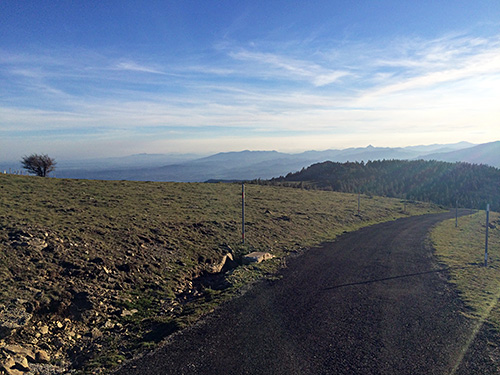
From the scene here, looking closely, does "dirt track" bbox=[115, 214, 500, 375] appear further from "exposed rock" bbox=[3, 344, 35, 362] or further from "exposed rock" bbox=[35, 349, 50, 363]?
"exposed rock" bbox=[3, 344, 35, 362]

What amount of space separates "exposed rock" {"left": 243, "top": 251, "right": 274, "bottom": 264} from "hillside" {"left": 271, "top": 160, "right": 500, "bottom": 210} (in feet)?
166

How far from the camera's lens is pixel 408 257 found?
47.4 ft

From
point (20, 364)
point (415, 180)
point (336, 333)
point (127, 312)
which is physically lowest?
point (336, 333)

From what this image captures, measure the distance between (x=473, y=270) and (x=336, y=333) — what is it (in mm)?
8167

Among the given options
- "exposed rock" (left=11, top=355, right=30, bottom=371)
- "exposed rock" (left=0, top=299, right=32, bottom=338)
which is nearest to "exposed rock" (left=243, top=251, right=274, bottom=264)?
"exposed rock" (left=0, top=299, right=32, bottom=338)

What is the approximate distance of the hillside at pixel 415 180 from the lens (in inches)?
2625

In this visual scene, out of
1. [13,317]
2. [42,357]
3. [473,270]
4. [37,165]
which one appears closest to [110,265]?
[13,317]

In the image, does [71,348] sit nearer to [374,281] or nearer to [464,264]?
[374,281]

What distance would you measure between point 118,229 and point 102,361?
7060 mm

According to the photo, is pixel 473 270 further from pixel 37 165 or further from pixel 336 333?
pixel 37 165

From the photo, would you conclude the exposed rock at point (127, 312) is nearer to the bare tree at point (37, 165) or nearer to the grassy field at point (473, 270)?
the grassy field at point (473, 270)

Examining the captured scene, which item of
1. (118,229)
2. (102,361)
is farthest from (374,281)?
(118,229)

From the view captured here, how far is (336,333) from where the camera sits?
7.03 m

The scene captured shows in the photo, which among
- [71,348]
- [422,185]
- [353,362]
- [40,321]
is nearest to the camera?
[353,362]
